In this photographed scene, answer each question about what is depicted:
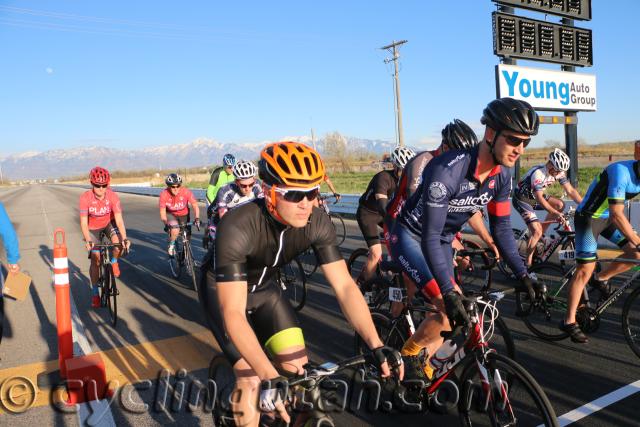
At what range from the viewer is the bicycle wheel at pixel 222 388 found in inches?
117

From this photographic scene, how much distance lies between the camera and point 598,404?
3787 millimetres

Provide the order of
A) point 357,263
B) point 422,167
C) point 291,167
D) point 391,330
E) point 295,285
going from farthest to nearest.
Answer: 1. point 357,263
2. point 295,285
3. point 422,167
4. point 391,330
5. point 291,167

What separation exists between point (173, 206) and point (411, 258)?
6670mm

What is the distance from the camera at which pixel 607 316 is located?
5906mm

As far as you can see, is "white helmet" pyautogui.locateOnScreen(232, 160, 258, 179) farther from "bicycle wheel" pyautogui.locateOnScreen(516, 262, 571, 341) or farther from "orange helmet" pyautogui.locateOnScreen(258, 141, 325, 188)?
"orange helmet" pyautogui.locateOnScreen(258, 141, 325, 188)

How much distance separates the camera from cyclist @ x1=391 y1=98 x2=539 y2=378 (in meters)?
3.34

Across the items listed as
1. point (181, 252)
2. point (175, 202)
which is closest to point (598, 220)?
point (181, 252)

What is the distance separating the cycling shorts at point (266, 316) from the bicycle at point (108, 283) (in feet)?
12.8

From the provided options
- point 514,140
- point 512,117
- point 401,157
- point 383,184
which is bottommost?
point 383,184

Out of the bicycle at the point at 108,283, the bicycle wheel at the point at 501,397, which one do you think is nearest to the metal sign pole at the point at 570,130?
the bicycle at the point at 108,283

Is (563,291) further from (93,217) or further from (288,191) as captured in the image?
(93,217)

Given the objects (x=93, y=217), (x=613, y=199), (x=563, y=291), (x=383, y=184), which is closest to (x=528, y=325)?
(x=563, y=291)

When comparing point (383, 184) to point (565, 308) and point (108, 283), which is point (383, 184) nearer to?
point (565, 308)

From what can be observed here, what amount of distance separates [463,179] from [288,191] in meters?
1.48
